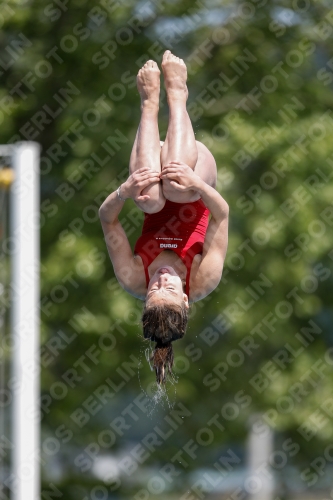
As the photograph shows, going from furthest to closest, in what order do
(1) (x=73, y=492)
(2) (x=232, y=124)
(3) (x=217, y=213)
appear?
1. (1) (x=73, y=492)
2. (2) (x=232, y=124)
3. (3) (x=217, y=213)

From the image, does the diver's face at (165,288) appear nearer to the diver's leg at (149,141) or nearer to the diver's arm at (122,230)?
the diver's arm at (122,230)

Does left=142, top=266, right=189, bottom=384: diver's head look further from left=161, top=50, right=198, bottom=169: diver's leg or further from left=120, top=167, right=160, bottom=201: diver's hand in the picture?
left=161, top=50, right=198, bottom=169: diver's leg

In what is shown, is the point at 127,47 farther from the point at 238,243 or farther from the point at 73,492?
the point at 73,492

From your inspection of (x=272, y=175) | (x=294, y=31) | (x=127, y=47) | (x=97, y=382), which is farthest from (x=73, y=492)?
(x=294, y=31)

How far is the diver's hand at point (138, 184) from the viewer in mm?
5160

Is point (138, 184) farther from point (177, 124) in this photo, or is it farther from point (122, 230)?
point (177, 124)

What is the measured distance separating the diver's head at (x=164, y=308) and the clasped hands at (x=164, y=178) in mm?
463

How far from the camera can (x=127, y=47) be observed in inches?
448

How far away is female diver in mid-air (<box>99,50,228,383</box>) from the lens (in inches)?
203

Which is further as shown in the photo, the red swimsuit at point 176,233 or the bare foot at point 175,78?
the bare foot at point 175,78

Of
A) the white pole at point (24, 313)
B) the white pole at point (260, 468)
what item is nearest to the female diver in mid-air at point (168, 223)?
the white pole at point (24, 313)

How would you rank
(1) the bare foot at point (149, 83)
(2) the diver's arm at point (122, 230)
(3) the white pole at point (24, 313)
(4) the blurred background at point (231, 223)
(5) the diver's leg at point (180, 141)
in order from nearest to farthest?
(2) the diver's arm at point (122, 230) → (5) the diver's leg at point (180, 141) → (1) the bare foot at point (149, 83) → (3) the white pole at point (24, 313) → (4) the blurred background at point (231, 223)

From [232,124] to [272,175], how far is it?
79cm

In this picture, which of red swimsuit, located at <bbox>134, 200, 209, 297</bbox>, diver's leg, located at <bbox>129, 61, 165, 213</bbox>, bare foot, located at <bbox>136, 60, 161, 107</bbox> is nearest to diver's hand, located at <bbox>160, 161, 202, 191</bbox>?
diver's leg, located at <bbox>129, 61, 165, 213</bbox>
